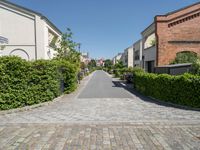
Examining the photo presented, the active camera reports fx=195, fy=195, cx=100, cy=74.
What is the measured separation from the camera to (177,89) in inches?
357

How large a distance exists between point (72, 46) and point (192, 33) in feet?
39.4

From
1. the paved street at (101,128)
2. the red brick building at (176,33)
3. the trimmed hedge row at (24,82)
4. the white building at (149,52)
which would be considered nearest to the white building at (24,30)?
the trimmed hedge row at (24,82)

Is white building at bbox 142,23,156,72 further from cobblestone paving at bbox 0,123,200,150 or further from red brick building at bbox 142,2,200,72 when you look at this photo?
cobblestone paving at bbox 0,123,200,150

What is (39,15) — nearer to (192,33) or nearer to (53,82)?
(53,82)

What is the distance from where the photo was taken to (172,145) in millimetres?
4707

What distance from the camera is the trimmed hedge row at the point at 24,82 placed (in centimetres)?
826

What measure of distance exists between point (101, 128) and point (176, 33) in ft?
46.3

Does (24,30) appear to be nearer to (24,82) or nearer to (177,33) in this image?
(24,82)

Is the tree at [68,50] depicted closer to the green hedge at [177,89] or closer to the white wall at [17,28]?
the white wall at [17,28]

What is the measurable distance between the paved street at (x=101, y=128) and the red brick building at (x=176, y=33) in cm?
931

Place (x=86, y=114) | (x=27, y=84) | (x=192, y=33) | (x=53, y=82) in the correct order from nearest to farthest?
(x=86, y=114)
(x=27, y=84)
(x=53, y=82)
(x=192, y=33)

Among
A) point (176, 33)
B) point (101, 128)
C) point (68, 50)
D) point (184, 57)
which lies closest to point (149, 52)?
point (176, 33)

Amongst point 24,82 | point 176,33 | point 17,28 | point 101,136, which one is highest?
point 17,28

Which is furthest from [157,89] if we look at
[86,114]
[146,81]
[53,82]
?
[53,82]
